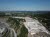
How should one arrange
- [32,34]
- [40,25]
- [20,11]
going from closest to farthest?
1. [32,34]
2. [20,11]
3. [40,25]

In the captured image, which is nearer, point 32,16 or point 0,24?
point 32,16

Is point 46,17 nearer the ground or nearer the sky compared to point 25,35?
nearer the sky

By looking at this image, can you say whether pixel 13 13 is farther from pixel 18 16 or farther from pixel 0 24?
pixel 0 24

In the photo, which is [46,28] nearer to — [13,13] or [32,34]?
[32,34]

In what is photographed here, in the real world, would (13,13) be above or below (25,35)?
above

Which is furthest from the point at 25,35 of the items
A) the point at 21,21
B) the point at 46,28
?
the point at 46,28

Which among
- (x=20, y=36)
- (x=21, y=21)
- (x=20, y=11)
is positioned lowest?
(x=20, y=36)

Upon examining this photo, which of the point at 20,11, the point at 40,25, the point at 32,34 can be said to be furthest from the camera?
the point at 40,25

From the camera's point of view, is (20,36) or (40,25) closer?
(20,36)

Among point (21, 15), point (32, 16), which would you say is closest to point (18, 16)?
point (21, 15)
